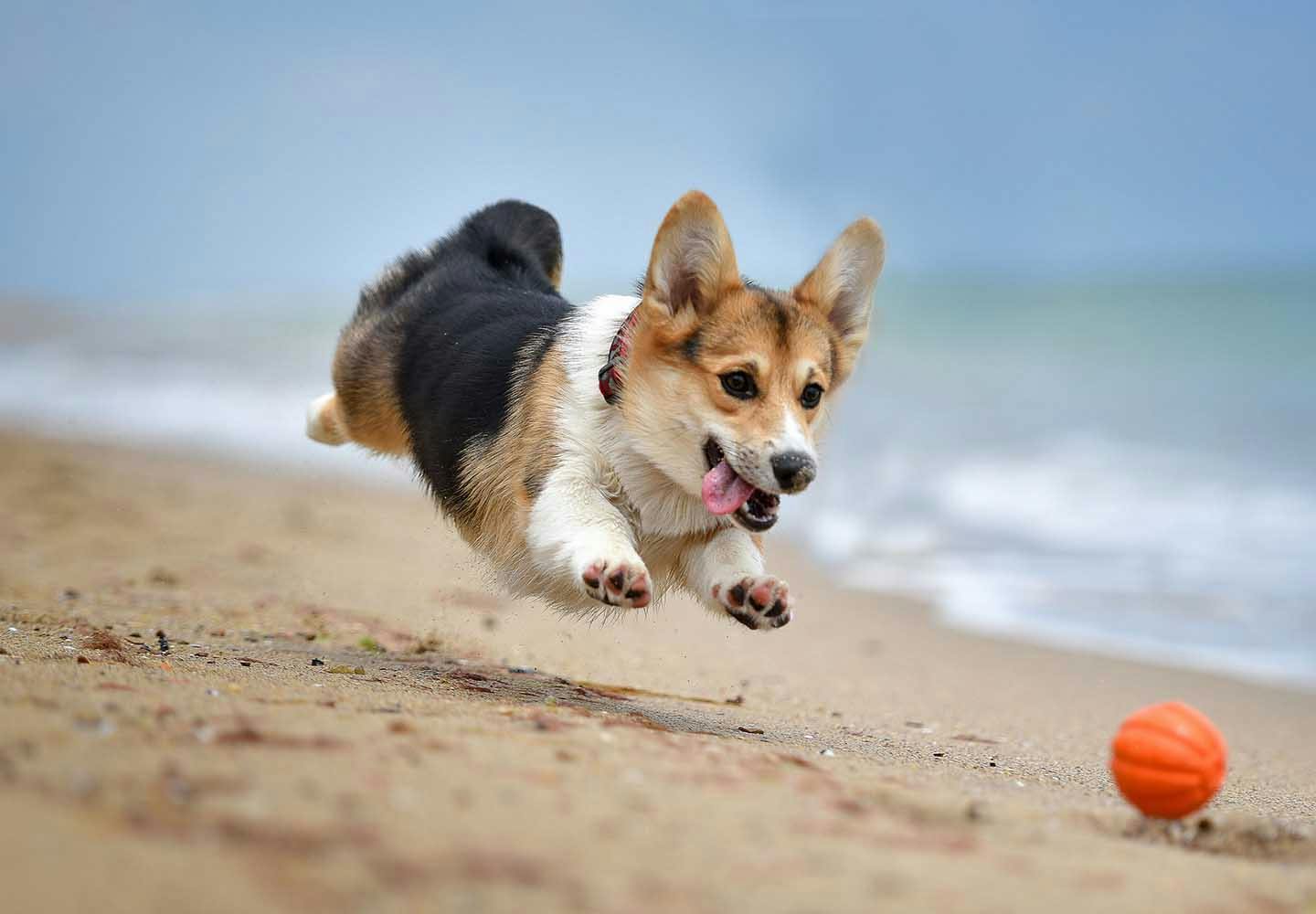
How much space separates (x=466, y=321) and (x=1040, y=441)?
8.67m

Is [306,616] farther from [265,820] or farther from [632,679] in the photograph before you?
[265,820]

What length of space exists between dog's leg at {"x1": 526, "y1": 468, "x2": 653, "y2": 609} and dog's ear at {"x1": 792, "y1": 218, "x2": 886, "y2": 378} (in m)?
0.92

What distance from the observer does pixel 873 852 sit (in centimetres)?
248

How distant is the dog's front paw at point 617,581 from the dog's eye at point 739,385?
585mm

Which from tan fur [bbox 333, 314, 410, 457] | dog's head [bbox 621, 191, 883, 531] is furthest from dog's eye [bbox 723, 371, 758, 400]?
tan fur [bbox 333, 314, 410, 457]

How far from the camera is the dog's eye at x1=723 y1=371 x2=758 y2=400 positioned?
4055 millimetres

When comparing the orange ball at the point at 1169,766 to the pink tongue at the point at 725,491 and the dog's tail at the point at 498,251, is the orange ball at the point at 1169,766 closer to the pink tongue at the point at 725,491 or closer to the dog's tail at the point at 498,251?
the pink tongue at the point at 725,491

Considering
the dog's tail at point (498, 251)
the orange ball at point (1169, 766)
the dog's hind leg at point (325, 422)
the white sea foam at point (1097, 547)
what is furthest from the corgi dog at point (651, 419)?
the white sea foam at point (1097, 547)

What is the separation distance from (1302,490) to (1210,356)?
792cm

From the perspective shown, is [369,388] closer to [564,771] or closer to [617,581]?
[617,581]

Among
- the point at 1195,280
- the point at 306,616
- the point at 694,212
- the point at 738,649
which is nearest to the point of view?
the point at 694,212

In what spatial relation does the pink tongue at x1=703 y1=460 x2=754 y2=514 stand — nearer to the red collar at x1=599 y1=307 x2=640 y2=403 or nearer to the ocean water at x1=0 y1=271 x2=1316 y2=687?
the red collar at x1=599 y1=307 x2=640 y2=403

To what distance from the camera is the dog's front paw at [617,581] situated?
3832 millimetres

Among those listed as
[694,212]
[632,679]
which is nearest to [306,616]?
[632,679]
